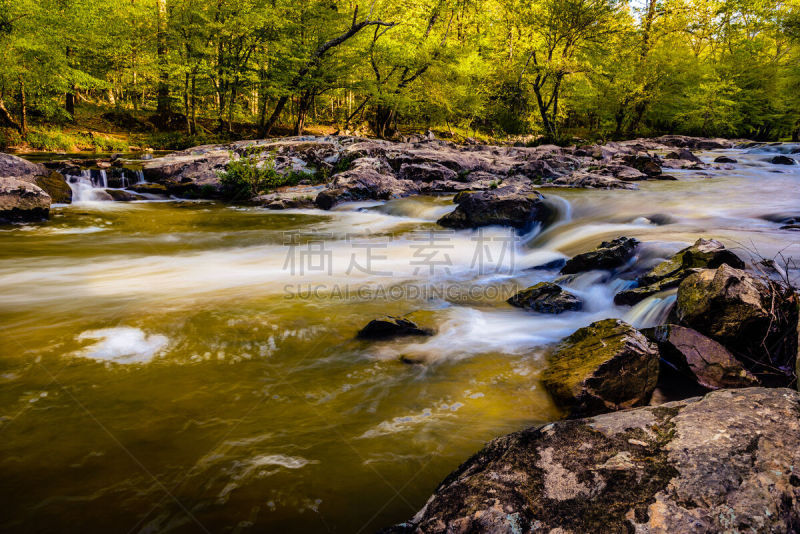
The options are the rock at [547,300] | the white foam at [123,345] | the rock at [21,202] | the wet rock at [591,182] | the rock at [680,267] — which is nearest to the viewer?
the white foam at [123,345]

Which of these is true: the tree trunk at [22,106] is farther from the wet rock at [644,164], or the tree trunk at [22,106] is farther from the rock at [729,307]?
the wet rock at [644,164]

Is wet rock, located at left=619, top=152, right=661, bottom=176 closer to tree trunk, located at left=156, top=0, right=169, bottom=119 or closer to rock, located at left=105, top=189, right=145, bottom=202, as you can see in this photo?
rock, located at left=105, top=189, right=145, bottom=202

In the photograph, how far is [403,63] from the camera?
68.1 feet

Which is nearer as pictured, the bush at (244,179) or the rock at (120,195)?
the rock at (120,195)

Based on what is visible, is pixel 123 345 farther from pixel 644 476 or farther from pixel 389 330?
pixel 644 476

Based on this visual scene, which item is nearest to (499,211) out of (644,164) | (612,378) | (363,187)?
(363,187)

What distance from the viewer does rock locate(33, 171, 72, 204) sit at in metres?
10.4

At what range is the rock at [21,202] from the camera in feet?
27.7

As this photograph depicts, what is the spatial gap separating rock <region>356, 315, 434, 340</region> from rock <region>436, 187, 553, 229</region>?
5015 millimetres

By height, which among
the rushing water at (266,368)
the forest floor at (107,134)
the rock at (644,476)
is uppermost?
the forest floor at (107,134)

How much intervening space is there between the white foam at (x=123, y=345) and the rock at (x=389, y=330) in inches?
70.8

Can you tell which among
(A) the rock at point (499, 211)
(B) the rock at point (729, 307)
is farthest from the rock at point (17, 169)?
(B) the rock at point (729, 307)

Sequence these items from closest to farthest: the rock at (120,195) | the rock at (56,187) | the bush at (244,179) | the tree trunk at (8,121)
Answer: the rock at (56,187) < the rock at (120,195) < the bush at (244,179) < the tree trunk at (8,121)

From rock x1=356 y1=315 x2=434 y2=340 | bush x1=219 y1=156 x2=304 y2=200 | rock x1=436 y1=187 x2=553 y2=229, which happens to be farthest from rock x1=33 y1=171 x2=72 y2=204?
rock x1=356 y1=315 x2=434 y2=340
